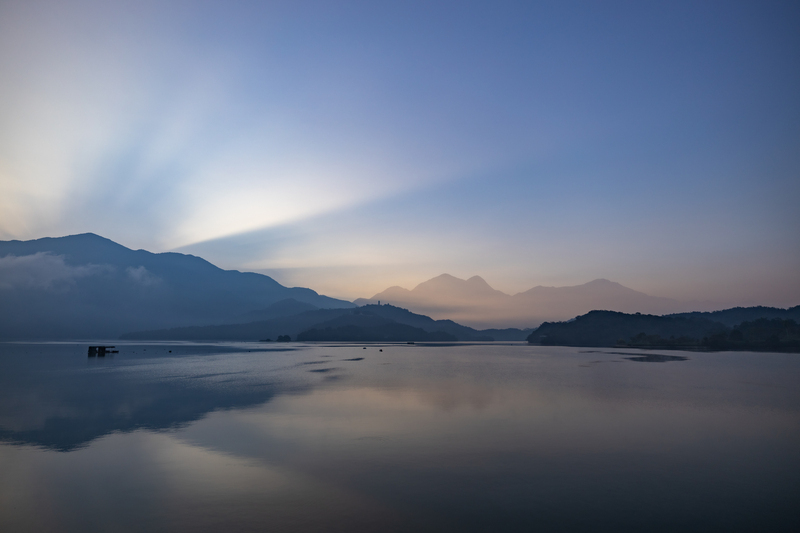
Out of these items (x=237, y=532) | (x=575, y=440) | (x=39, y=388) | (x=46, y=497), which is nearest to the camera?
(x=237, y=532)

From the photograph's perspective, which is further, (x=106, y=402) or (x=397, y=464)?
(x=106, y=402)

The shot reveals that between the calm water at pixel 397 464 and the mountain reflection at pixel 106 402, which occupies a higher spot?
the calm water at pixel 397 464

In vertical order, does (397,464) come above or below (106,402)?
above

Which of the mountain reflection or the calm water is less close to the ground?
the calm water

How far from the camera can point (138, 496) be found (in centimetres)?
1391

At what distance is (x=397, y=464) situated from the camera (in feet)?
57.8

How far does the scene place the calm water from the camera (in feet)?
40.8

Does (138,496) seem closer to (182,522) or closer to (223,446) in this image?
(182,522)

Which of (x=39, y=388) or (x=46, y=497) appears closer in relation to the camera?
(x=46, y=497)

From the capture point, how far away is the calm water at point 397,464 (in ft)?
40.8

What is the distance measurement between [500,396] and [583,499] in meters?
24.4

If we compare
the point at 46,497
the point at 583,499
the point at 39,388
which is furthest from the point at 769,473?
the point at 39,388

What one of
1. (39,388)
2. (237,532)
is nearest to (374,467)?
(237,532)

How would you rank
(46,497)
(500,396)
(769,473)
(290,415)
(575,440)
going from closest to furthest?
(46,497) → (769,473) → (575,440) → (290,415) → (500,396)
